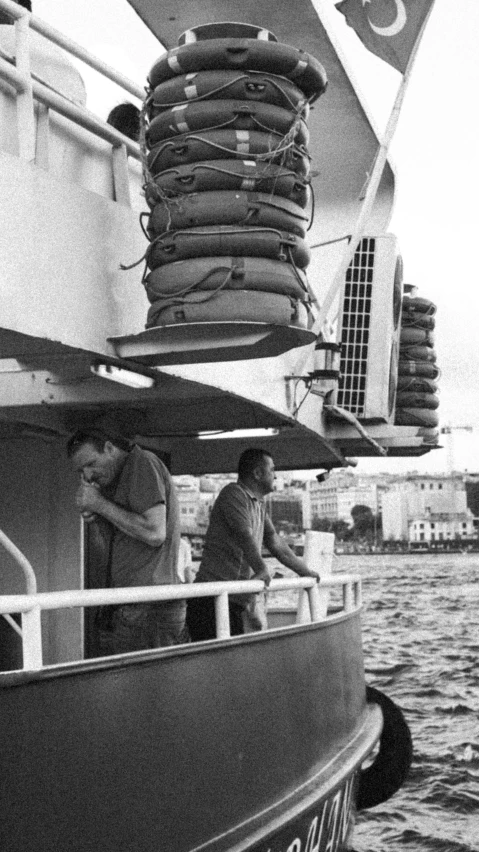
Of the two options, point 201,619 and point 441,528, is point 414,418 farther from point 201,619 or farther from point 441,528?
point 441,528

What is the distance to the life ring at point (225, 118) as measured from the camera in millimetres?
6551

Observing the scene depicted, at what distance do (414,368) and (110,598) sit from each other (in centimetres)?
958

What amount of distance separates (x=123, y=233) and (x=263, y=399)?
2.14 meters

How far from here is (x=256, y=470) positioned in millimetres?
8211

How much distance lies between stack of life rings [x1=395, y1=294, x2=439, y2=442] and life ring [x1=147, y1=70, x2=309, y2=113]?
26.4 feet

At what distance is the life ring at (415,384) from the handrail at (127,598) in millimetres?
6041

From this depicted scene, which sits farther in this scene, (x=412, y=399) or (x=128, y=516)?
(x=412, y=399)

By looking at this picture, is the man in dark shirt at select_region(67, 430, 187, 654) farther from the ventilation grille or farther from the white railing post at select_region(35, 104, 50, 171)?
the ventilation grille

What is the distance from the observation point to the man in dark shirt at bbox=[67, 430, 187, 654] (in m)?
6.45

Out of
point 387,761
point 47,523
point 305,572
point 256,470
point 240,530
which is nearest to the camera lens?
point 240,530

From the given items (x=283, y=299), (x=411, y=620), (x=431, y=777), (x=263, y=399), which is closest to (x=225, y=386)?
(x=263, y=399)

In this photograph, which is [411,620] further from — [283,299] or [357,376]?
[283,299]

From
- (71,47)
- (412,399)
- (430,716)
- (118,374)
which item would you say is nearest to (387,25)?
(71,47)

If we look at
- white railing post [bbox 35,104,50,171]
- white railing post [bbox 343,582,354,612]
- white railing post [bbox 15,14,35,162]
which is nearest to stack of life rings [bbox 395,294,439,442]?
white railing post [bbox 343,582,354,612]
